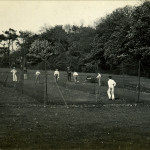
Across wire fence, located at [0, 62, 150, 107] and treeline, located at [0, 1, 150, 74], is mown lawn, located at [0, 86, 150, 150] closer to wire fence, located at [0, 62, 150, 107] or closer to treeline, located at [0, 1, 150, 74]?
wire fence, located at [0, 62, 150, 107]

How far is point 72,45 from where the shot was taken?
77.8 m

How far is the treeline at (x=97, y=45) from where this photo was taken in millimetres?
42719

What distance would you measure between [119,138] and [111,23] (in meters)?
51.1

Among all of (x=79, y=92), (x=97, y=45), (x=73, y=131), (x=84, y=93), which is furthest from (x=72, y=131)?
(x=97, y=45)

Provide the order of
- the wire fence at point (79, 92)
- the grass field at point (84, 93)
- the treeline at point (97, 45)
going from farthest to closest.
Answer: the treeline at point (97, 45), the grass field at point (84, 93), the wire fence at point (79, 92)

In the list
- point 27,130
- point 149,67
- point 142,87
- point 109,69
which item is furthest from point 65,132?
point 109,69

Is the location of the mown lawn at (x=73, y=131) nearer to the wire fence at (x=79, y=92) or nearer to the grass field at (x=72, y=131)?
the grass field at (x=72, y=131)

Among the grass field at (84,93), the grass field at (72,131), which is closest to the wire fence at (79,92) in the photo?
the grass field at (84,93)

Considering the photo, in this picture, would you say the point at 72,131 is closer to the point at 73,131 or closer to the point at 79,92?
the point at 73,131

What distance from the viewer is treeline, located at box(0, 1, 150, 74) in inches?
1682

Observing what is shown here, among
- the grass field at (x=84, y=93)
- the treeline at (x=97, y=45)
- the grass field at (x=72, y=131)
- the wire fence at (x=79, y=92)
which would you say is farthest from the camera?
the treeline at (x=97, y=45)

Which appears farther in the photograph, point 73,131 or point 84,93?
point 84,93

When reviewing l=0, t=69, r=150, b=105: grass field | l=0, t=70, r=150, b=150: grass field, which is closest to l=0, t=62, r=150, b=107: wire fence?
l=0, t=69, r=150, b=105: grass field

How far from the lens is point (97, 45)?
62344 millimetres
